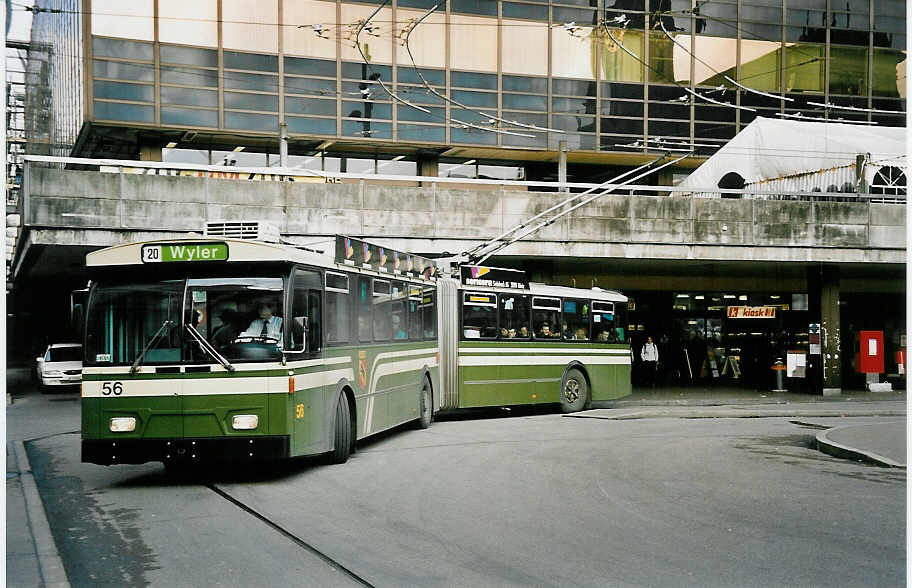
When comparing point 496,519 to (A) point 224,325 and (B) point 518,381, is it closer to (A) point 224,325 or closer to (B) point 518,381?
(A) point 224,325

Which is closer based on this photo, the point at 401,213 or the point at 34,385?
the point at 401,213

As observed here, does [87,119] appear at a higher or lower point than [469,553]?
higher

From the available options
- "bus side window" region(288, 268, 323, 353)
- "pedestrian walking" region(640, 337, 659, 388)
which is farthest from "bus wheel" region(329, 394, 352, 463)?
→ "pedestrian walking" region(640, 337, 659, 388)

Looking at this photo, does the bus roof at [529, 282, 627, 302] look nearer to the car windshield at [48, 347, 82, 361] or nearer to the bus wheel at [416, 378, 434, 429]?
the bus wheel at [416, 378, 434, 429]

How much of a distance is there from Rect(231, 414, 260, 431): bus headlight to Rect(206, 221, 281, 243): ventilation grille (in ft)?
6.64

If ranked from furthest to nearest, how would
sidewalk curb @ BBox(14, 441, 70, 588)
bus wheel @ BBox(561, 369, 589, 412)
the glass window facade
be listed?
the glass window facade, bus wheel @ BBox(561, 369, 589, 412), sidewalk curb @ BBox(14, 441, 70, 588)

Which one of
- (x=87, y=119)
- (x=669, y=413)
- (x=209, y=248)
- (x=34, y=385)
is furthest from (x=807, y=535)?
(x=34, y=385)

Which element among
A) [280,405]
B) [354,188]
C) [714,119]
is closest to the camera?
[280,405]

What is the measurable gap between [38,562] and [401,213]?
Answer: 58.9 ft

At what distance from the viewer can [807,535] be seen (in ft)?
28.2

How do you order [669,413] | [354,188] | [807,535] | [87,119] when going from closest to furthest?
[807,535]
[669,413]
[354,188]
[87,119]

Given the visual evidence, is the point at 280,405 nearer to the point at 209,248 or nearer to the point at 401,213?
the point at 209,248

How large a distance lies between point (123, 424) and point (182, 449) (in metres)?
0.69

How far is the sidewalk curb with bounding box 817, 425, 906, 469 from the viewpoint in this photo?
13102mm
